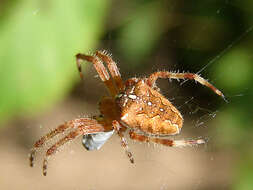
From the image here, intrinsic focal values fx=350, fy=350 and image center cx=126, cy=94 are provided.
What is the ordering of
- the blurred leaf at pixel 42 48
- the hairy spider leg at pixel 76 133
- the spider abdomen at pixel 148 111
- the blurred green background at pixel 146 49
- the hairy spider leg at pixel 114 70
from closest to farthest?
1. the spider abdomen at pixel 148 111
2. the hairy spider leg at pixel 76 133
3. the hairy spider leg at pixel 114 70
4. the blurred green background at pixel 146 49
5. the blurred leaf at pixel 42 48

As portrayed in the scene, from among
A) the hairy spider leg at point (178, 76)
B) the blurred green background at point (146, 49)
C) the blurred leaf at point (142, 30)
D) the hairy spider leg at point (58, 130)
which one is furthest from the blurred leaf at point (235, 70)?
the hairy spider leg at point (58, 130)

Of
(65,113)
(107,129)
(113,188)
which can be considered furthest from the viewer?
(65,113)

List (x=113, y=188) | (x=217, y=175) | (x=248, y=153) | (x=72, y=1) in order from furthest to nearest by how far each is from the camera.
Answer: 1. (x=113, y=188)
2. (x=217, y=175)
3. (x=72, y=1)
4. (x=248, y=153)

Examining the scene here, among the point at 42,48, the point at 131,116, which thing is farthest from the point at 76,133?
the point at 42,48

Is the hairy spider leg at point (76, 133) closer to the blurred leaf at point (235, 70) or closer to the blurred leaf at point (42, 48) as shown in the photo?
the blurred leaf at point (42, 48)

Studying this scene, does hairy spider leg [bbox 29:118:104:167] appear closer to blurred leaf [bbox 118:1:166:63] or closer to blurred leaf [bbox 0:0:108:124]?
blurred leaf [bbox 0:0:108:124]

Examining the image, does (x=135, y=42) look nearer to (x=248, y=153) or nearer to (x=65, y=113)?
(x=65, y=113)

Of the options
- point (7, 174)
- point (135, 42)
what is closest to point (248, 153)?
point (135, 42)

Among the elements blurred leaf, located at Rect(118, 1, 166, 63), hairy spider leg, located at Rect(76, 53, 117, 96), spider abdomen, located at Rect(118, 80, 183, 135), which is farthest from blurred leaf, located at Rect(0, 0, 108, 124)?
spider abdomen, located at Rect(118, 80, 183, 135)
